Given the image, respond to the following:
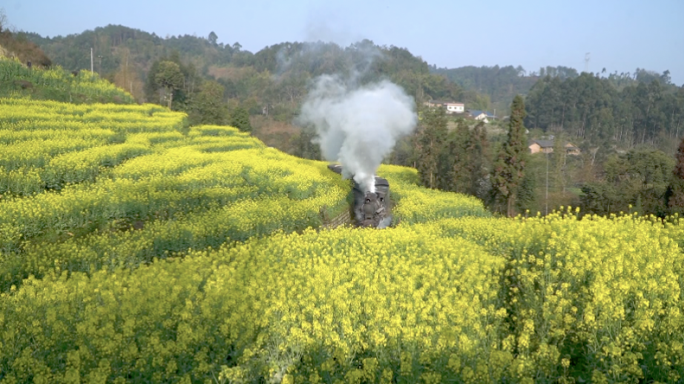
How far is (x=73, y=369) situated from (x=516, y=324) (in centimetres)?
594

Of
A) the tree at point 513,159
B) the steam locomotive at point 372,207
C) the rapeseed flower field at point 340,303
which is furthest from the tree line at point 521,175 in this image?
the rapeseed flower field at point 340,303

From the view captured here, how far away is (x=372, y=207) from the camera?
16.8 m

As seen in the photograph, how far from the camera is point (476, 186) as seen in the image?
30.1 meters

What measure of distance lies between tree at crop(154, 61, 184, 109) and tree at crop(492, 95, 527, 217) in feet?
128

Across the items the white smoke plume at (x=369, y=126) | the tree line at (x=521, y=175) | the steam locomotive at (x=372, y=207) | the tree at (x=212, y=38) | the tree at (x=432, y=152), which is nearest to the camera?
the steam locomotive at (x=372, y=207)

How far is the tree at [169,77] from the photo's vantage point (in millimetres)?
52625

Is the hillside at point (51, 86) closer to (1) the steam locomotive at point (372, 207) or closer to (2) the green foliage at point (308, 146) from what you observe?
(2) the green foliage at point (308, 146)

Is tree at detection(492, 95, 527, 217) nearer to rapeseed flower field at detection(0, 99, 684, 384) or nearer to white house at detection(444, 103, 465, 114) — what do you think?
rapeseed flower field at detection(0, 99, 684, 384)

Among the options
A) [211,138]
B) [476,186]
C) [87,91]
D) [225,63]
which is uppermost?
[225,63]

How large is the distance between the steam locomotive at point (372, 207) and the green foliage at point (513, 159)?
8.49 metres

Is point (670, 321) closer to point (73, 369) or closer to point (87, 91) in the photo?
point (73, 369)

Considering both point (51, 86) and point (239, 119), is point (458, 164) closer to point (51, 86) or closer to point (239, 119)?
point (239, 119)

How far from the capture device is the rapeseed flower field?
593 centimetres

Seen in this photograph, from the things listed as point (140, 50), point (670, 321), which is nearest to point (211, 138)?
point (670, 321)
